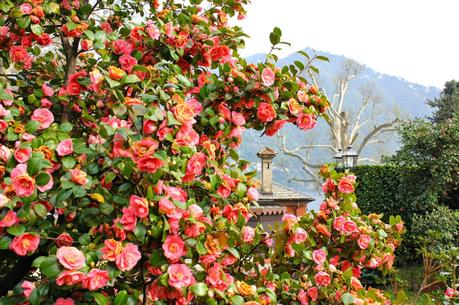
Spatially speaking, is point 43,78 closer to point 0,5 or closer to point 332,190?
point 0,5

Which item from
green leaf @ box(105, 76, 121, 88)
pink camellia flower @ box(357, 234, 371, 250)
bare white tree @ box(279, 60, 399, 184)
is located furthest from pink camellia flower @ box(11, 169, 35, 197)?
bare white tree @ box(279, 60, 399, 184)

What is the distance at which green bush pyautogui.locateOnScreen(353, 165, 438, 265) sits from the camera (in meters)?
9.77

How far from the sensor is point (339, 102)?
22.8 m

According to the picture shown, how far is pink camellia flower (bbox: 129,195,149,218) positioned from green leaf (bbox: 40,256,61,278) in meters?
0.28

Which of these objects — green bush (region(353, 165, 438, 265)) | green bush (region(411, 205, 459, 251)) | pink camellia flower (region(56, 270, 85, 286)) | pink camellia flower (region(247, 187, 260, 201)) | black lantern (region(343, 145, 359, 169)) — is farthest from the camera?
black lantern (region(343, 145, 359, 169))

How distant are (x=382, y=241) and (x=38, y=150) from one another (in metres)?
2.02

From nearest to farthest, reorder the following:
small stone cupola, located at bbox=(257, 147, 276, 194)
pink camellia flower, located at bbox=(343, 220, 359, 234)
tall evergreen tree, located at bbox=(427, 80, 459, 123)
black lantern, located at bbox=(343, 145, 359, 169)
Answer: pink camellia flower, located at bbox=(343, 220, 359, 234) → black lantern, located at bbox=(343, 145, 359, 169) → small stone cupola, located at bbox=(257, 147, 276, 194) → tall evergreen tree, located at bbox=(427, 80, 459, 123)


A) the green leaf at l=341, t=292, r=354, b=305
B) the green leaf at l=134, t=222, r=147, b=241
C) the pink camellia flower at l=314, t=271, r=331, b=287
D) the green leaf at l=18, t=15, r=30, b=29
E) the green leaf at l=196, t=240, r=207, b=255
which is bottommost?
the green leaf at l=341, t=292, r=354, b=305

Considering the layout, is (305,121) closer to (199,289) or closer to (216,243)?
(216,243)

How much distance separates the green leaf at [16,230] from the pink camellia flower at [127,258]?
1.07ft

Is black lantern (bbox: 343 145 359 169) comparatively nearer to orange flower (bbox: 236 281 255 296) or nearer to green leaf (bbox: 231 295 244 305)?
orange flower (bbox: 236 281 255 296)

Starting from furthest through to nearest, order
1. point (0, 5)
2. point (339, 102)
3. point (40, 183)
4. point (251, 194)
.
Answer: point (339, 102) → point (0, 5) → point (251, 194) → point (40, 183)

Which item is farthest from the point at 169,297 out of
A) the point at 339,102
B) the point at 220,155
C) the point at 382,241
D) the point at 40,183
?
the point at 339,102

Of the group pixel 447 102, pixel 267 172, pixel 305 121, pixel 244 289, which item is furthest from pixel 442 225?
pixel 447 102
